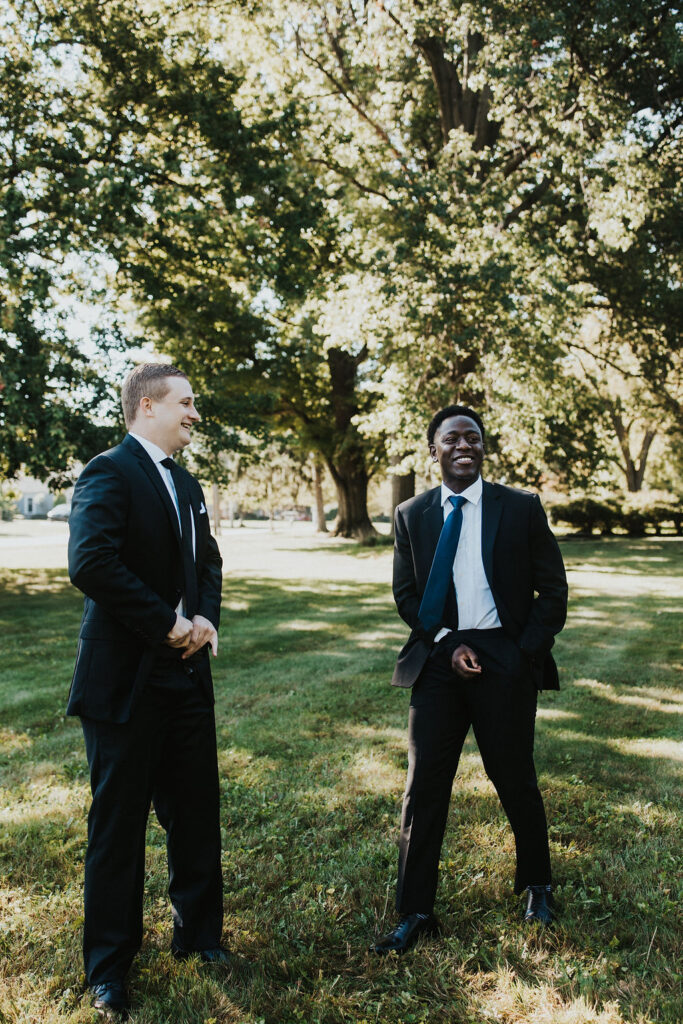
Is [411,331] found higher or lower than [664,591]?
higher

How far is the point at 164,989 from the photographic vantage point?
294cm

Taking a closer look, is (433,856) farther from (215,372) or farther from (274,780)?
(215,372)

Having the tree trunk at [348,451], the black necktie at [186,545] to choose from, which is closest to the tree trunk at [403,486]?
the tree trunk at [348,451]

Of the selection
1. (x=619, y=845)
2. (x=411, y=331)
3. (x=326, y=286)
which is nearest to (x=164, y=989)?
(x=619, y=845)

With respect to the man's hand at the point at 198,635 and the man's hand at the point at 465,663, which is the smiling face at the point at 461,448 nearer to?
the man's hand at the point at 465,663

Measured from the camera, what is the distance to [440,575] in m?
3.38

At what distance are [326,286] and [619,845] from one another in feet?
58.0

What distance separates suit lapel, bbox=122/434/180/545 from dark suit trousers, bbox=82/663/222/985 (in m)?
0.61

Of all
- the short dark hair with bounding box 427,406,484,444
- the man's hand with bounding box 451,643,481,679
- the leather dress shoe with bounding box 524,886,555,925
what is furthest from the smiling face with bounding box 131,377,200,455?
the leather dress shoe with bounding box 524,886,555,925

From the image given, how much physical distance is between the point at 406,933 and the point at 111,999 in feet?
4.16

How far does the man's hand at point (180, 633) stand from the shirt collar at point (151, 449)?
0.69 m

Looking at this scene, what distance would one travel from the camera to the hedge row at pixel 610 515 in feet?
99.1

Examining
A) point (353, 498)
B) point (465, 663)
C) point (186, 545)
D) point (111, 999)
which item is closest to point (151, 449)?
point (186, 545)

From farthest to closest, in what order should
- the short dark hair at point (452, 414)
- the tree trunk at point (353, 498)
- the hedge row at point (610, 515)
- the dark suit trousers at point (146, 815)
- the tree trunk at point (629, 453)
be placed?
the tree trunk at point (629, 453) < the tree trunk at point (353, 498) < the hedge row at point (610, 515) < the short dark hair at point (452, 414) < the dark suit trousers at point (146, 815)
